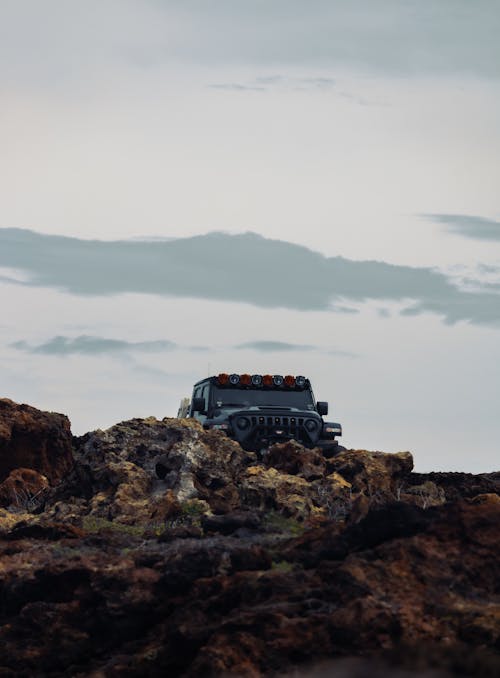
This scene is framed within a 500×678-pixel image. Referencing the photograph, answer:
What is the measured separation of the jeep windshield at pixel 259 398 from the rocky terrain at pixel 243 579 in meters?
6.36

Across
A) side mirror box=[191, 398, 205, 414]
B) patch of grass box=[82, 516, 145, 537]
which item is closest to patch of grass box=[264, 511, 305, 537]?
patch of grass box=[82, 516, 145, 537]

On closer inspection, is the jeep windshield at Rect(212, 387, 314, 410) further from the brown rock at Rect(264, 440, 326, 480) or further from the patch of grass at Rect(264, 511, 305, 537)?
the patch of grass at Rect(264, 511, 305, 537)

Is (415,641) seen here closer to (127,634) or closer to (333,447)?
(127,634)

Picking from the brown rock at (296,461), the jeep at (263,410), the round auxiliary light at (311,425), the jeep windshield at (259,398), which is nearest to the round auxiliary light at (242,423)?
the jeep at (263,410)

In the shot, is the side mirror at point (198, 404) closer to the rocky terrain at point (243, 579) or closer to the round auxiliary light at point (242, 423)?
the round auxiliary light at point (242, 423)

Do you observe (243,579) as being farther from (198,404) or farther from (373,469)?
(198,404)

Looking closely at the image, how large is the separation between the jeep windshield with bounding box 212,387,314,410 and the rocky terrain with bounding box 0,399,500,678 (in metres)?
6.36

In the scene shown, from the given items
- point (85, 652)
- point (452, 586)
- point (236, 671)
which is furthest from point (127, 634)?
point (452, 586)

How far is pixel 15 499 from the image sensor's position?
1033 inches

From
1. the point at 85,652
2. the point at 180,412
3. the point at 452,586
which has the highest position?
the point at 180,412

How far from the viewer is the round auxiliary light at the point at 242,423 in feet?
93.4

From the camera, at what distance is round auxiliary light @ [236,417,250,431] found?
28453 millimetres

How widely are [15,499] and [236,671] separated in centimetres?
1408

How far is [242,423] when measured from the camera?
1121 inches
